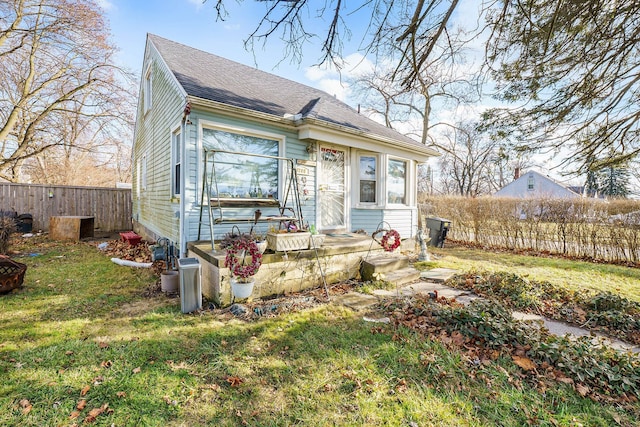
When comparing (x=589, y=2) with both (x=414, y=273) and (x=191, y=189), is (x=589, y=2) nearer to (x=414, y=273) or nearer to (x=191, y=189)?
(x=414, y=273)

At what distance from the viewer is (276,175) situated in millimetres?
6148

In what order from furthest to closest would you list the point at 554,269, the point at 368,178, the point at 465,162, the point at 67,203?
1. the point at 465,162
2. the point at 67,203
3. the point at 368,178
4. the point at 554,269

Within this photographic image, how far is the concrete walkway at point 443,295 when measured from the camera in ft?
10.3

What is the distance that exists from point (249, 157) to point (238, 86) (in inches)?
83.1

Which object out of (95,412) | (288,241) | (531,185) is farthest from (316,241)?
(531,185)

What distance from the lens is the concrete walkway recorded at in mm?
3148

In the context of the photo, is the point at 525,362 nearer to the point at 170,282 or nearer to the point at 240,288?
the point at 240,288

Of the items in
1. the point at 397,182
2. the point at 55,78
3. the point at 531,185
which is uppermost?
the point at 55,78

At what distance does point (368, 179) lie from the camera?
A: 776 centimetres

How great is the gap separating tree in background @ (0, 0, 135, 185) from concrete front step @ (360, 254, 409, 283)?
43.7 ft

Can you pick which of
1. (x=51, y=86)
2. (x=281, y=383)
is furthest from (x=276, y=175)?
(x=51, y=86)

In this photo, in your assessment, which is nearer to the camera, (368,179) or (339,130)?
(339,130)

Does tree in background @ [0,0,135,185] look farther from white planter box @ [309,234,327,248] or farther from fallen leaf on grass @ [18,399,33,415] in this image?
fallen leaf on grass @ [18,399,33,415]

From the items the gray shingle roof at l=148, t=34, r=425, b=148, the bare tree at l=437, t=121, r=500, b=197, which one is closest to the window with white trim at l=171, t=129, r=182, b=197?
the gray shingle roof at l=148, t=34, r=425, b=148
